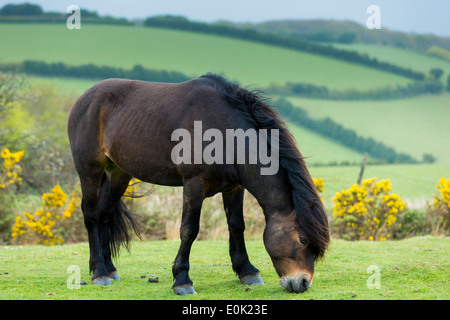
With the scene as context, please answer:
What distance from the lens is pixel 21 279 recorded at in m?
6.98

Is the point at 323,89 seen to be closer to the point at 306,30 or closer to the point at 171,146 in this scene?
the point at 306,30

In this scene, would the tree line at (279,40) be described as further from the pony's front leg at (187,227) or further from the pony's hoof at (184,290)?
the pony's hoof at (184,290)

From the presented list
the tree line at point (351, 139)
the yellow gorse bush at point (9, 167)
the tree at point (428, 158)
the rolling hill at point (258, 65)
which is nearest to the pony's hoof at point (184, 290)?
the yellow gorse bush at point (9, 167)

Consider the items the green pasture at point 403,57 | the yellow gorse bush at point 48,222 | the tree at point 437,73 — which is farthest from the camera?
the green pasture at point 403,57

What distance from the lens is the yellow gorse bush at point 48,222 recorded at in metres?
12.0

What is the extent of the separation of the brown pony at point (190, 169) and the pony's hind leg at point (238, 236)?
12 mm

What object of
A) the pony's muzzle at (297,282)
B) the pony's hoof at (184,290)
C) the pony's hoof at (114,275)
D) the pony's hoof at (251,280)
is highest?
the pony's muzzle at (297,282)

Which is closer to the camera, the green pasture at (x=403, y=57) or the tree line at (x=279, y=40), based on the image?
the tree line at (x=279, y=40)

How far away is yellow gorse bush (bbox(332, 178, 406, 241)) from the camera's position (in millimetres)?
11859

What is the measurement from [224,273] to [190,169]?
1.93 metres

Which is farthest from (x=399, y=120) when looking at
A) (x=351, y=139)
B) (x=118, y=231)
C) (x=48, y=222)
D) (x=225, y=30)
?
(x=118, y=231)

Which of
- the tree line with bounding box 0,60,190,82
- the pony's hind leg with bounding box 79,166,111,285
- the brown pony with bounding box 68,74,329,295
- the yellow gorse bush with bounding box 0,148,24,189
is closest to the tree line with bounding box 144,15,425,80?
the tree line with bounding box 0,60,190,82

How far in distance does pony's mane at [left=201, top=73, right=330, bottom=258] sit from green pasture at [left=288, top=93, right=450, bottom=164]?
89.0ft

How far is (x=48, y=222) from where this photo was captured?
12.1 m
